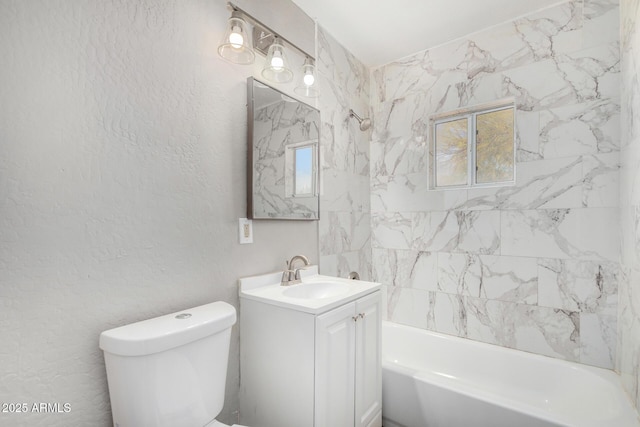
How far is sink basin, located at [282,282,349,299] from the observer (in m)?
1.64

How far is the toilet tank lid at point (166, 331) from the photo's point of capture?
0.94m

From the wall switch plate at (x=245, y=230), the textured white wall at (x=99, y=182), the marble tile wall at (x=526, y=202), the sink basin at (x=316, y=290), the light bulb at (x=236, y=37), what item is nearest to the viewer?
the textured white wall at (x=99, y=182)

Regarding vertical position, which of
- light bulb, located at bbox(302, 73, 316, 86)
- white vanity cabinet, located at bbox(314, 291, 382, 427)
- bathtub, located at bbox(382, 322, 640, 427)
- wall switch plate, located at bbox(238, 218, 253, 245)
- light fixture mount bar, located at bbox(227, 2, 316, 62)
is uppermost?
light fixture mount bar, located at bbox(227, 2, 316, 62)

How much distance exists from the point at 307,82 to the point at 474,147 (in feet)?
4.69

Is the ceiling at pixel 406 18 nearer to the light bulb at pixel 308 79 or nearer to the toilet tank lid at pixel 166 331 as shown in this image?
the light bulb at pixel 308 79

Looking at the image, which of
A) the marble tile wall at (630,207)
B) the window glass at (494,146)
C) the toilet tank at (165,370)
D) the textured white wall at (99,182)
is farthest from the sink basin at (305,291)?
the window glass at (494,146)

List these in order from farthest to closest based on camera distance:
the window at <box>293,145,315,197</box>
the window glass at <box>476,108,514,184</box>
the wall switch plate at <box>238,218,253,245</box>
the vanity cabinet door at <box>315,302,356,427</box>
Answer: the window glass at <box>476,108,514,184</box>, the window at <box>293,145,315,197</box>, the wall switch plate at <box>238,218,253,245</box>, the vanity cabinet door at <box>315,302,356,427</box>

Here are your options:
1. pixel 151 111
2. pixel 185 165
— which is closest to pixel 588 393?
pixel 185 165

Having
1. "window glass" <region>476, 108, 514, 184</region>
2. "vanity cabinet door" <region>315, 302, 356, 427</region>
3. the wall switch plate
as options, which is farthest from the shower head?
"vanity cabinet door" <region>315, 302, 356, 427</region>

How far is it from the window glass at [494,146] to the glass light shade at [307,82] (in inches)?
53.4

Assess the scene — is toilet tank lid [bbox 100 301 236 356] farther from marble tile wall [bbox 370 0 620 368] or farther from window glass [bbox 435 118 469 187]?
window glass [bbox 435 118 469 187]

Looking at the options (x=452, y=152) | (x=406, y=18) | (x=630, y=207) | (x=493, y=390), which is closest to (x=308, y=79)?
(x=406, y=18)

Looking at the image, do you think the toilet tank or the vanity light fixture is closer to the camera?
the toilet tank

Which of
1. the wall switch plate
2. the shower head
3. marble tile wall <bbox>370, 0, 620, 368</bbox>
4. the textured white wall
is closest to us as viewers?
the textured white wall
